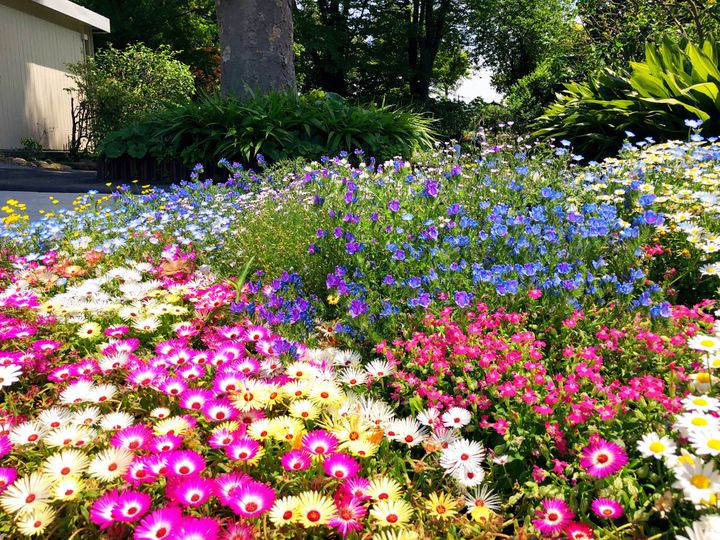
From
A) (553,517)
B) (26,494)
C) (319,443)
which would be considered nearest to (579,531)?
(553,517)

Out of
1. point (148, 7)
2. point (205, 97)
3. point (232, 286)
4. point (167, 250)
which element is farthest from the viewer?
point (148, 7)

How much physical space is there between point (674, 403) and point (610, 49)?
11.8 m

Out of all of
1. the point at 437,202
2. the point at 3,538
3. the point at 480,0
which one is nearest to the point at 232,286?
the point at 437,202

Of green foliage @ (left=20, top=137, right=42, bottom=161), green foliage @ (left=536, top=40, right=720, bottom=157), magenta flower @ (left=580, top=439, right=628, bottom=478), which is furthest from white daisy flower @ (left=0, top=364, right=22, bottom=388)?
green foliage @ (left=20, top=137, right=42, bottom=161)

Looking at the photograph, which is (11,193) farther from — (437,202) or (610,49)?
(610,49)

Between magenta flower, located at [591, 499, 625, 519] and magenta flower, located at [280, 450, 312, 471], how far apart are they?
0.71m

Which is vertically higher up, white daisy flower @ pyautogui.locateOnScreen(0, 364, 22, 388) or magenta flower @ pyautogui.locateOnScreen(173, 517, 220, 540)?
white daisy flower @ pyautogui.locateOnScreen(0, 364, 22, 388)

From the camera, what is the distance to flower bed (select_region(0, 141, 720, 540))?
145 centimetres

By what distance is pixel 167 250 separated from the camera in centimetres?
367

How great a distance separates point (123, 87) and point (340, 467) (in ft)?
51.5

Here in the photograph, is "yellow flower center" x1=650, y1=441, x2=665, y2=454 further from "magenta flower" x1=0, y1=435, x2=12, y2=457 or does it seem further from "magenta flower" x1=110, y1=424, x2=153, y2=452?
"magenta flower" x1=0, y1=435, x2=12, y2=457

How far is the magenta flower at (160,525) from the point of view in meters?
1.27

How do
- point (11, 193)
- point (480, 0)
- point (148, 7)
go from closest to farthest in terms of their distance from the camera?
1. point (11, 193)
2. point (148, 7)
3. point (480, 0)

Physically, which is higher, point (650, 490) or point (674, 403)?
point (674, 403)
